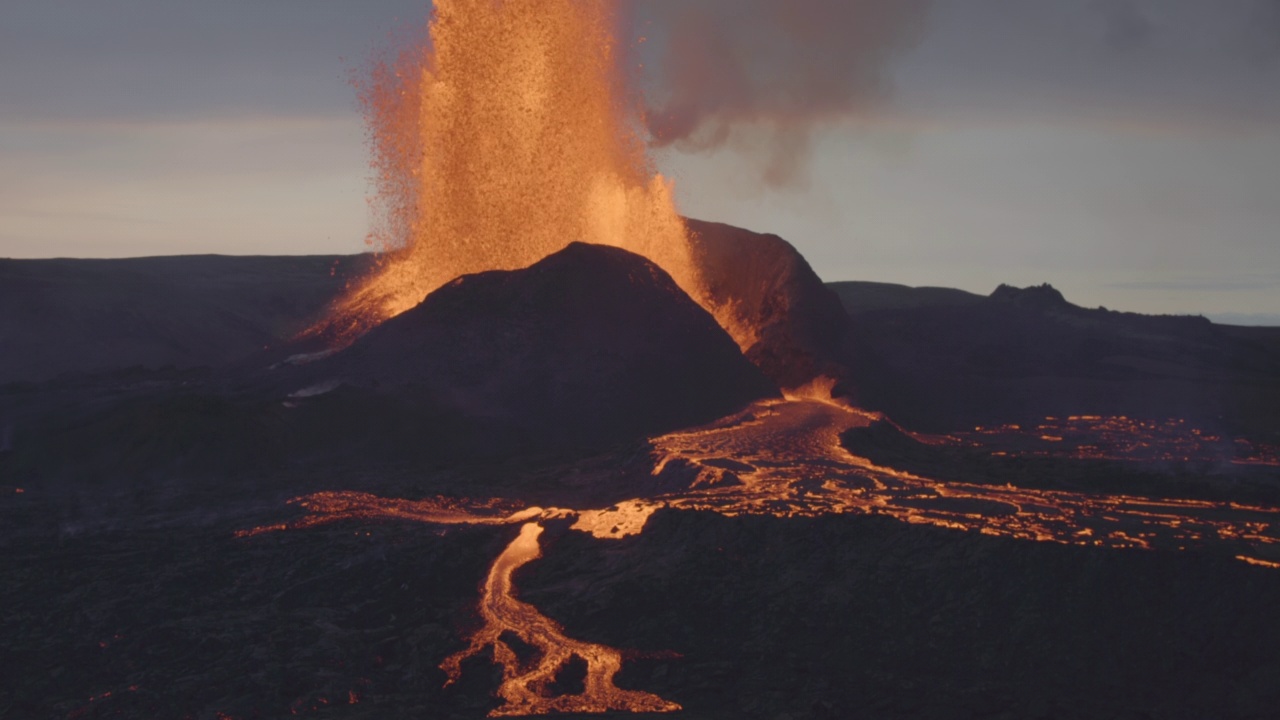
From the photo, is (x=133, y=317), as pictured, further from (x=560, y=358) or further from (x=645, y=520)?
(x=645, y=520)

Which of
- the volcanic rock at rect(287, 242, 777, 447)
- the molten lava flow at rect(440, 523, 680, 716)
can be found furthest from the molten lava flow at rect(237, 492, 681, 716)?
the volcanic rock at rect(287, 242, 777, 447)

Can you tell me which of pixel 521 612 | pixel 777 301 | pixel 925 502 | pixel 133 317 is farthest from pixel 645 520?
pixel 133 317

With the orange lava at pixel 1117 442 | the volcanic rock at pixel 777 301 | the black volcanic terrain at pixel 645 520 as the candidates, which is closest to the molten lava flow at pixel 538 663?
the black volcanic terrain at pixel 645 520

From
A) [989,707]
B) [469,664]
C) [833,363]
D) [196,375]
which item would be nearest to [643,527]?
[469,664]

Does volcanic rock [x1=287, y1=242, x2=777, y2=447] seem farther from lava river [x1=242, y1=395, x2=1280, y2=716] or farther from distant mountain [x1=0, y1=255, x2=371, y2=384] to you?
distant mountain [x1=0, y1=255, x2=371, y2=384]

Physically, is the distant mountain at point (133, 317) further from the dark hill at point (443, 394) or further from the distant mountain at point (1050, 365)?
the distant mountain at point (1050, 365)

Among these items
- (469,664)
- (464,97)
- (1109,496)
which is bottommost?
(469,664)

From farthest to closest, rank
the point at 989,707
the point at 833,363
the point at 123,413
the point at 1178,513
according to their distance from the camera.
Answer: the point at 833,363 < the point at 123,413 < the point at 1178,513 < the point at 989,707

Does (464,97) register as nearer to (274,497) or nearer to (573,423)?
(573,423)
